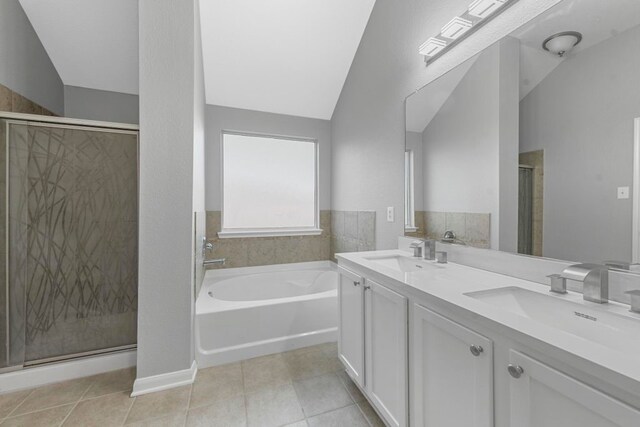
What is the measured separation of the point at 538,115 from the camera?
116 centimetres

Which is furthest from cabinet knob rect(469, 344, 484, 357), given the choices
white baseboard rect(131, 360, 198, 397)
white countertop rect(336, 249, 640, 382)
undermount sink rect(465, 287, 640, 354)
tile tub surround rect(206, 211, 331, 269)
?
tile tub surround rect(206, 211, 331, 269)

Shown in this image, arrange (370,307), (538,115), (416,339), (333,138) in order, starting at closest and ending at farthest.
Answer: (416,339)
(538,115)
(370,307)
(333,138)

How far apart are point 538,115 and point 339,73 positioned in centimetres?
216

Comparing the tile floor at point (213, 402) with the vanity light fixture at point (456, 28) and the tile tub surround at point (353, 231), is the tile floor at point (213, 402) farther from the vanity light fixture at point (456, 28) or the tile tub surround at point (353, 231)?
the vanity light fixture at point (456, 28)

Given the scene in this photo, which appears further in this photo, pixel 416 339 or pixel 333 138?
pixel 333 138

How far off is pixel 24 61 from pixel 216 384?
8.77 ft

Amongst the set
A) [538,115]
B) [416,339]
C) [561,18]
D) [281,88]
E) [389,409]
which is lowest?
[389,409]

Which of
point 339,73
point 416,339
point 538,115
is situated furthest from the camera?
point 339,73

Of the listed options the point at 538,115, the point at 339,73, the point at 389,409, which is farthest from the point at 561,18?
the point at 339,73

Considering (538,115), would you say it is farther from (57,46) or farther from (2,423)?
(57,46)

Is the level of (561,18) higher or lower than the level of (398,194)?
higher

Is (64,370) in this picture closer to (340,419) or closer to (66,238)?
(66,238)

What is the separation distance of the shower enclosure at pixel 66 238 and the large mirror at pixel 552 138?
2.12 m

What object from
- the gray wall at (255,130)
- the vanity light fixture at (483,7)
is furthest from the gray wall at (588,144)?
the gray wall at (255,130)
